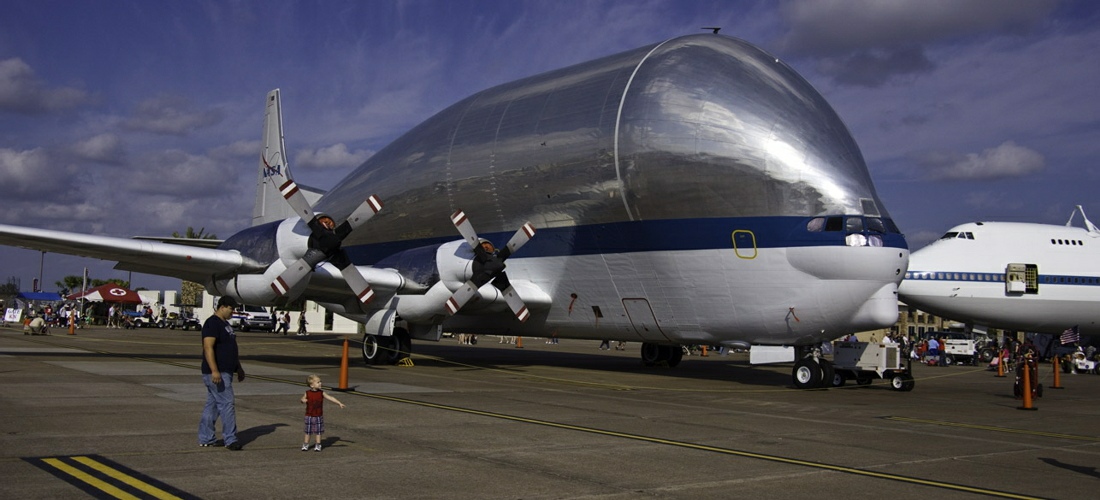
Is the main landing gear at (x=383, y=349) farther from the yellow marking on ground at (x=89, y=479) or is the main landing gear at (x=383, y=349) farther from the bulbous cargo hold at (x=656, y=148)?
the yellow marking on ground at (x=89, y=479)

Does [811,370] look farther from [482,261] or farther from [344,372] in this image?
[344,372]

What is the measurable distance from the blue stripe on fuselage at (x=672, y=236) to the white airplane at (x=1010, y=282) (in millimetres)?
21173

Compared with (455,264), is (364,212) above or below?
above

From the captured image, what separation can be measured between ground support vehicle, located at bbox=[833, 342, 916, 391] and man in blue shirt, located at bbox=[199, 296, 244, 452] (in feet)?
49.9

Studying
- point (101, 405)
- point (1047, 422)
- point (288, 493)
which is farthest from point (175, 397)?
point (1047, 422)

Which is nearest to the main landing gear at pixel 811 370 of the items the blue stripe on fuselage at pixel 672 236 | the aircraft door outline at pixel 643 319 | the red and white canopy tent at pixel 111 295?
the blue stripe on fuselage at pixel 672 236

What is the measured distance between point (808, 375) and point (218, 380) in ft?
45.8

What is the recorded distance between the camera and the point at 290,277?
19.8 m

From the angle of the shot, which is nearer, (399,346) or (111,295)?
(399,346)

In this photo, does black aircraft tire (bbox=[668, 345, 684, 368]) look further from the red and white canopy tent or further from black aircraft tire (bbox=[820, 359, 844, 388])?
the red and white canopy tent

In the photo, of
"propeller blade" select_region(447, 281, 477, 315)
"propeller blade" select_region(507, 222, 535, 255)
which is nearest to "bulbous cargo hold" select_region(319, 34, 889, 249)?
"propeller blade" select_region(507, 222, 535, 255)

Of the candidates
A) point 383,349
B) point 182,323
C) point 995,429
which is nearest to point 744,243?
point 995,429

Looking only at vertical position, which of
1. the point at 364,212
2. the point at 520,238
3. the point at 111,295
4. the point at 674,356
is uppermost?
the point at 364,212

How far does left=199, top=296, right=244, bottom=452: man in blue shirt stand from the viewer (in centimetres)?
886
